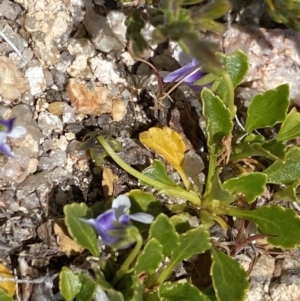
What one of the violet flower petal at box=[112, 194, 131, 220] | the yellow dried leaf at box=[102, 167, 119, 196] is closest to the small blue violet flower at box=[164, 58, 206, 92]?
the yellow dried leaf at box=[102, 167, 119, 196]

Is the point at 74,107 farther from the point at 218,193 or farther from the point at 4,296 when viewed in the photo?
the point at 4,296

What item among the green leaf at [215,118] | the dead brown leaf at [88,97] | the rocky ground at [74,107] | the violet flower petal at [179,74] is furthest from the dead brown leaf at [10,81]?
the green leaf at [215,118]

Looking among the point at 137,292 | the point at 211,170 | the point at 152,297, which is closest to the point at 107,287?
the point at 137,292

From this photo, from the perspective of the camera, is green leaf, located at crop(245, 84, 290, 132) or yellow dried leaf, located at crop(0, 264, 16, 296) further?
green leaf, located at crop(245, 84, 290, 132)

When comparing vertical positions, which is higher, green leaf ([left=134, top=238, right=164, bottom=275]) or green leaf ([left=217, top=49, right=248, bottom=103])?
green leaf ([left=217, top=49, right=248, bottom=103])

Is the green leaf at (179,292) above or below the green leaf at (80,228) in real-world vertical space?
below

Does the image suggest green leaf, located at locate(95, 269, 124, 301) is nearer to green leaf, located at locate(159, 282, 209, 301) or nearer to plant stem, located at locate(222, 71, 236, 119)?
green leaf, located at locate(159, 282, 209, 301)

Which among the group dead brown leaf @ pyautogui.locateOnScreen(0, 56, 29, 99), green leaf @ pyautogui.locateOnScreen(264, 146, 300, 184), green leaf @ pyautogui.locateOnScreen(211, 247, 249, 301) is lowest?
green leaf @ pyautogui.locateOnScreen(211, 247, 249, 301)

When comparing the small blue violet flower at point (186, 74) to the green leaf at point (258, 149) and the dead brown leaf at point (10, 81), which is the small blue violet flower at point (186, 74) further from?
the dead brown leaf at point (10, 81)
